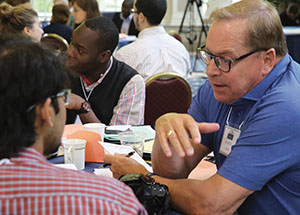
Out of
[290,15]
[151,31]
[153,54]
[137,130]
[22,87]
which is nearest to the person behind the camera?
[22,87]

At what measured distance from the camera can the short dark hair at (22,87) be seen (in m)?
0.87

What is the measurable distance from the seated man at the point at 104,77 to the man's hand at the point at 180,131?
1.16 meters

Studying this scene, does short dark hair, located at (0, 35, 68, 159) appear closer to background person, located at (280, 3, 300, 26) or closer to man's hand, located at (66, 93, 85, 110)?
man's hand, located at (66, 93, 85, 110)

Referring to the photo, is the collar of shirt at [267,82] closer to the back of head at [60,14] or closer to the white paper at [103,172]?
the white paper at [103,172]

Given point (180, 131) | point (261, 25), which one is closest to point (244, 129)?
point (180, 131)

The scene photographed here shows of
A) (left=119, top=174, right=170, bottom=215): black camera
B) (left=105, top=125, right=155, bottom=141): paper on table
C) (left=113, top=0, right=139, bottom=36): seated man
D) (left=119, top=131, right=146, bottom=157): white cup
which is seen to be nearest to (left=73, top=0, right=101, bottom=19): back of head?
(left=113, top=0, right=139, bottom=36): seated man

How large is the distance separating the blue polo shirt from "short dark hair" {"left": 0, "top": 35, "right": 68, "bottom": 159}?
0.74 metres

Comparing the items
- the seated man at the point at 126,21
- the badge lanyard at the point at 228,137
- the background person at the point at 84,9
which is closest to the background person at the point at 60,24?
the background person at the point at 84,9

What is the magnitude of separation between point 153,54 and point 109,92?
119 centimetres

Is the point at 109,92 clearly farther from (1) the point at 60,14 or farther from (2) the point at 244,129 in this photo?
(1) the point at 60,14

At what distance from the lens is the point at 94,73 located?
2.64 meters

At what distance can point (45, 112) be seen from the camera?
3.04ft

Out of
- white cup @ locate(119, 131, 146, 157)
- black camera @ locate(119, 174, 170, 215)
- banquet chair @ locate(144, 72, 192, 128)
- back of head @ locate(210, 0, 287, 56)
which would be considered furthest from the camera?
banquet chair @ locate(144, 72, 192, 128)

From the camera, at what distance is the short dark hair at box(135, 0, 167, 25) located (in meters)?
3.95
